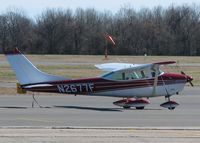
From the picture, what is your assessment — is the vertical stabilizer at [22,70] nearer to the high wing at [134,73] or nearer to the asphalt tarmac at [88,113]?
the asphalt tarmac at [88,113]

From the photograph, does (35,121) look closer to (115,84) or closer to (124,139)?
(124,139)

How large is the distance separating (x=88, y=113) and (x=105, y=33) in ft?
291

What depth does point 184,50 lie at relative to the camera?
102000 mm

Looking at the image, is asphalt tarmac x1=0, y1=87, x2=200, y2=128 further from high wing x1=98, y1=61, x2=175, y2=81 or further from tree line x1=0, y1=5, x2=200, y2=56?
tree line x1=0, y1=5, x2=200, y2=56

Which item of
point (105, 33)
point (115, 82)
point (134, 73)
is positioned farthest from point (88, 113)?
point (105, 33)

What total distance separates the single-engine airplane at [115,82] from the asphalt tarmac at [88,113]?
49 centimetres

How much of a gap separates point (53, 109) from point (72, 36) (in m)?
87.5

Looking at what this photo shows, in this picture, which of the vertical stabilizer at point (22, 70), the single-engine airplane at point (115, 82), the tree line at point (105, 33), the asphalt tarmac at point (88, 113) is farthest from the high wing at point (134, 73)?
the tree line at point (105, 33)

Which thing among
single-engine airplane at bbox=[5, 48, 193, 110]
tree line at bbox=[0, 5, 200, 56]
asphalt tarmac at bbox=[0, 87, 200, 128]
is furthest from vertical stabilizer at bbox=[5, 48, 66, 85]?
tree line at bbox=[0, 5, 200, 56]

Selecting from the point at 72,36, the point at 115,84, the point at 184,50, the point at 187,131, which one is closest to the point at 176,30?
the point at 184,50

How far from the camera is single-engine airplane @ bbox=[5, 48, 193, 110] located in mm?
20531

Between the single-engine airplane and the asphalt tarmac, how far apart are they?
1.62 feet

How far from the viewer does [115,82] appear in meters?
21.2

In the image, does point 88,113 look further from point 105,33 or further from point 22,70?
point 105,33
